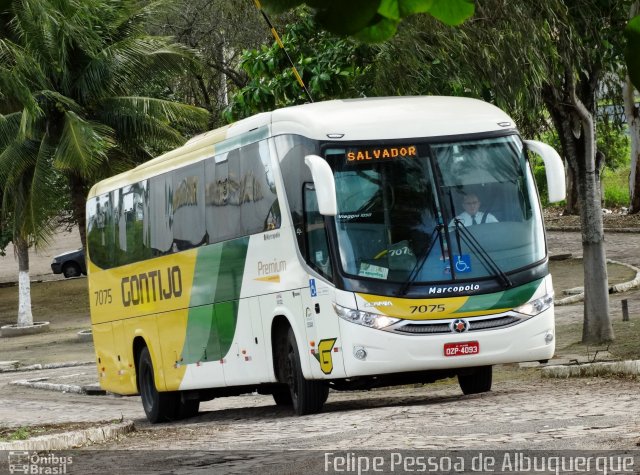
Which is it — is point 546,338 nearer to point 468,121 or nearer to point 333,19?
point 468,121

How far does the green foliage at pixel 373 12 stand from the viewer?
8.35 ft

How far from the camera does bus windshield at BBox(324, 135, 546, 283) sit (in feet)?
44.7

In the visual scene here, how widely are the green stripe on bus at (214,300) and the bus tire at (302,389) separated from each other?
1.43m

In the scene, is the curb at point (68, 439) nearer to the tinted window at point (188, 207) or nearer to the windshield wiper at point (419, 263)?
the windshield wiper at point (419, 263)

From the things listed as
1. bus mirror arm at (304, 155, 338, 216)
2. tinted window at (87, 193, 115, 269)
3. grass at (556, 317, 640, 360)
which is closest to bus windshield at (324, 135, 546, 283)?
bus mirror arm at (304, 155, 338, 216)

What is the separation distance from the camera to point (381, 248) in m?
13.6

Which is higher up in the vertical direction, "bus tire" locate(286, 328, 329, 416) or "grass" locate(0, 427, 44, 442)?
"bus tire" locate(286, 328, 329, 416)

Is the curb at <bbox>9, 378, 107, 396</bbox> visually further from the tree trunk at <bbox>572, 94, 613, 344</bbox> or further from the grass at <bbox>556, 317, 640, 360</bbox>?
the tree trunk at <bbox>572, 94, 613, 344</bbox>

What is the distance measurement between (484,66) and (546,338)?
162 inches

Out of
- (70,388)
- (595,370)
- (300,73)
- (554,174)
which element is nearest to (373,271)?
(554,174)

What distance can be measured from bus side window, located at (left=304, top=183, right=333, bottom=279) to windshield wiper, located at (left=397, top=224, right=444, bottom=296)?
0.73 metres

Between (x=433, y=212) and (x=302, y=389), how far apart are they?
2211mm

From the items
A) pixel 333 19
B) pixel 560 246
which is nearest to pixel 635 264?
pixel 560 246

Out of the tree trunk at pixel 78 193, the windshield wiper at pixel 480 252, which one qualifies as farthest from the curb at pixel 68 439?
the tree trunk at pixel 78 193
